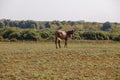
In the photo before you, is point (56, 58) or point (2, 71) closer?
point (2, 71)

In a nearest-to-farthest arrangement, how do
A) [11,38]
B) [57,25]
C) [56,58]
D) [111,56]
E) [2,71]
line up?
[2,71]
[56,58]
[111,56]
[11,38]
[57,25]

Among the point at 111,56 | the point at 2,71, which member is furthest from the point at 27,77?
the point at 111,56

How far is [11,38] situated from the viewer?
4434cm

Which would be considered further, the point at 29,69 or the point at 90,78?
the point at 29,69

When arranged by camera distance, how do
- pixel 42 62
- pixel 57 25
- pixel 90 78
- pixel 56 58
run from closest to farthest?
pixel 90 78
pixel 42 62
pixel 56 58
pixel 57 25

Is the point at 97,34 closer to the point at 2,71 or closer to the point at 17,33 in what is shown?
the point at 17,33

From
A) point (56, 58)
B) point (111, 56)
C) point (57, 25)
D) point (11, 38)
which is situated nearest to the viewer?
point (56, 58)

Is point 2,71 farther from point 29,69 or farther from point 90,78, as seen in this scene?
point 90,78

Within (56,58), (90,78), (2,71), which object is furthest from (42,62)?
(90,78)

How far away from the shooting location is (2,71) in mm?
13281

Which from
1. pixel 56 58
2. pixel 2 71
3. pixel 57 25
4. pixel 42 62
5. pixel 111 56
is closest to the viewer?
pixel 2 71

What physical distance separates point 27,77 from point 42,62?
13.4 ft

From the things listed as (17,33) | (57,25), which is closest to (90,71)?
(17,33)

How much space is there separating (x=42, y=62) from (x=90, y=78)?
184 inches
